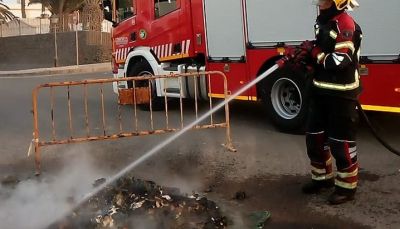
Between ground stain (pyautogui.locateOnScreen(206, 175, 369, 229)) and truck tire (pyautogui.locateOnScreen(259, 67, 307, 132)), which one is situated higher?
truck tire (pyautogui.locateOnScreen(259, 67, 307, 132))

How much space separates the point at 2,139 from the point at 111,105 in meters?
3.68

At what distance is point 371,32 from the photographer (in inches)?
263

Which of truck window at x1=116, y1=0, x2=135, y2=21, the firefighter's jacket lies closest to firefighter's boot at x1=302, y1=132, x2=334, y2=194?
the firefighter's jacket

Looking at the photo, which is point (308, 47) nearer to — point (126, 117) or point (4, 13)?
point (126, 117)

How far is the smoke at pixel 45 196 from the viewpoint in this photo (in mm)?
4648

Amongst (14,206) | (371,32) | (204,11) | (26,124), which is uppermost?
(204,11)

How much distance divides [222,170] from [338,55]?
2288 millimetres

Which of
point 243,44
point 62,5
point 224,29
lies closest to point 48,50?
point 62,5

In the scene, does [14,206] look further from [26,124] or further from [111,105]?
[111,105]

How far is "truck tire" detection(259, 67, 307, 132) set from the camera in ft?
25.9

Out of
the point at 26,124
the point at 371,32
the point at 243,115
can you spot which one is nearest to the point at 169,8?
the point at 243,115

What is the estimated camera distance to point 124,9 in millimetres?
11367

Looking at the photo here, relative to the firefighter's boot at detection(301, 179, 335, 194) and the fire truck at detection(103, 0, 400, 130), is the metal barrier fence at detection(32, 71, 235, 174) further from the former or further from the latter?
the firefighter's boot at detection(301, 179, 335, 194)

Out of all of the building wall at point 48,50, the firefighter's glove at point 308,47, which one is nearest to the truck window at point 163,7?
the firefighter's glove at point 308,47
